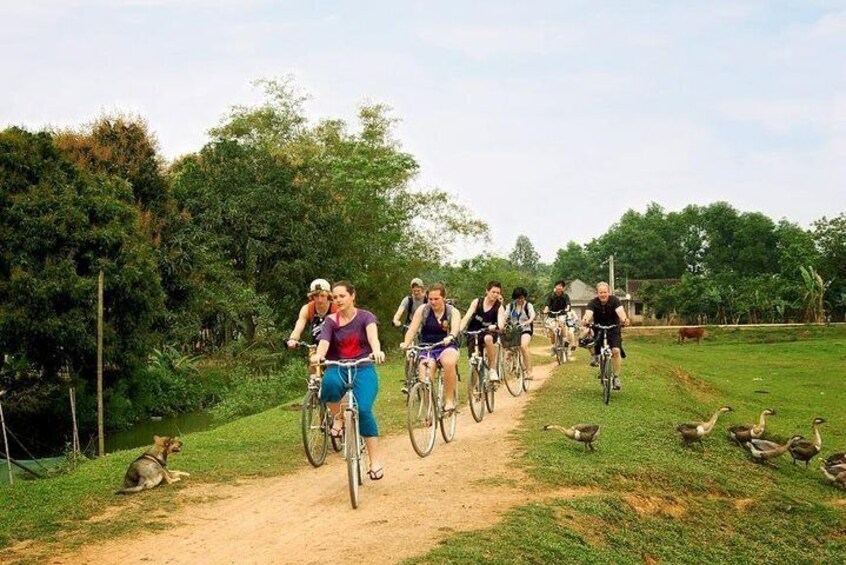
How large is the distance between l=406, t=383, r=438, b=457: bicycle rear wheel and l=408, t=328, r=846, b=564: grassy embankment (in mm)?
1128

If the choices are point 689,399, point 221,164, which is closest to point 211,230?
point 221,164

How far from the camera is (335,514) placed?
7.84 meters

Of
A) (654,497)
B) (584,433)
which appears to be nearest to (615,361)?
(584,433)

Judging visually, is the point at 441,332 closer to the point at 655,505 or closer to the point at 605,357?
the point at 655,505

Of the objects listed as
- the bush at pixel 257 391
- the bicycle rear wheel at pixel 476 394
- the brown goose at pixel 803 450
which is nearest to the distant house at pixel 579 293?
the bush at pixel 257 391

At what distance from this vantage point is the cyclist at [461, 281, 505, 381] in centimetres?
1310

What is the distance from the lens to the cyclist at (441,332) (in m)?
10.9

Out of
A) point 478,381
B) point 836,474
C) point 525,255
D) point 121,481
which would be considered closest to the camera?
point 121,481

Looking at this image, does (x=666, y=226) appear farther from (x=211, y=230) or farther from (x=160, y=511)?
(x=160, y=511)

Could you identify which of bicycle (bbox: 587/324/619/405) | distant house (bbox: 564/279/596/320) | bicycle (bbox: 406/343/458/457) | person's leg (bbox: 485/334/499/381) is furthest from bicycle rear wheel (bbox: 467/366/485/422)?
distant house (bbox: 564/279/596/320)

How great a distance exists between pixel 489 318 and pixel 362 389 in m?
5.22

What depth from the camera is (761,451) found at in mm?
13211

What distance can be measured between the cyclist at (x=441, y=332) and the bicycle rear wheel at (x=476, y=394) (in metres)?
1.49

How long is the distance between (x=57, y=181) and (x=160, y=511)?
17.7m
